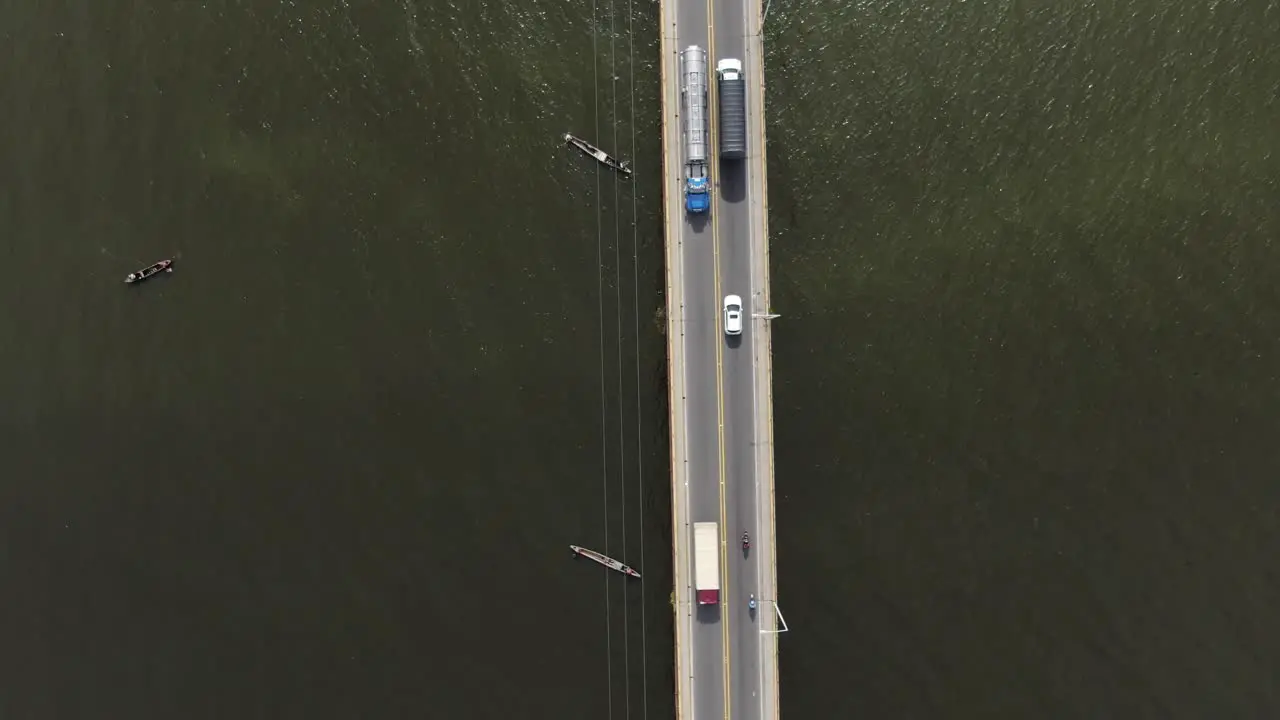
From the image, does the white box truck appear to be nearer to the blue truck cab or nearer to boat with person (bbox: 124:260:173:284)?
the blue truck cab

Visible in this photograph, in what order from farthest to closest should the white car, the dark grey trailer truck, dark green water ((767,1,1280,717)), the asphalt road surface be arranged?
1. the asphalt road surface
2. the white car
3. the dark grey trailer truck
4. dark green water ((767,1,1280,717))

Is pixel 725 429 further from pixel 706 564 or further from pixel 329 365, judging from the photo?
pixel 329 365

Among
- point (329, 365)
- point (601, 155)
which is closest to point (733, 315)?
point (601, 155)

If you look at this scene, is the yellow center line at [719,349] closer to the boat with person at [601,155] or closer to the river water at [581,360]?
the river water at [581,360]

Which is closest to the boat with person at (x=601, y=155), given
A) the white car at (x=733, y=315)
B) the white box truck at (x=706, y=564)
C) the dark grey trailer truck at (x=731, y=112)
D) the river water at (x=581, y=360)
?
the river water at (x=581, y=360)

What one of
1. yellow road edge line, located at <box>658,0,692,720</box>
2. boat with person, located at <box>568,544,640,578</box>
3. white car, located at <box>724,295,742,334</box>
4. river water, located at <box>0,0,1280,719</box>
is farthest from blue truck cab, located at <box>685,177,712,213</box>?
boat with person, located at <box>568,544,640,578</box>

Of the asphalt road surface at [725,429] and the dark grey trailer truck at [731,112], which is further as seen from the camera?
the asphalt road surface at [725,429]

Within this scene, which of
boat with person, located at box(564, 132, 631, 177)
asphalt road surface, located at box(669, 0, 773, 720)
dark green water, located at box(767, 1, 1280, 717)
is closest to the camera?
dark green water, located at box(767, 1, 1280, 717)
